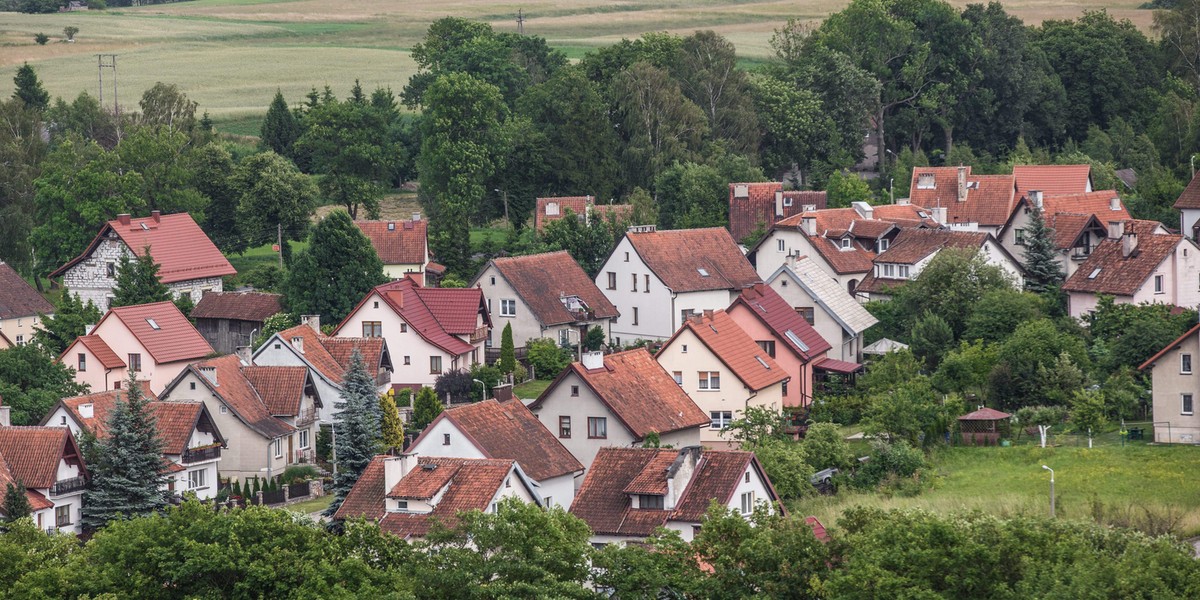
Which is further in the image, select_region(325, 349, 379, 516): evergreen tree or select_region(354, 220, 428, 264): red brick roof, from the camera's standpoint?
select_region(354, 220, 428, 264): red brick roof

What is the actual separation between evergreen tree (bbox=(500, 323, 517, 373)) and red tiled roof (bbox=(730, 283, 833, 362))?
31.4 ft

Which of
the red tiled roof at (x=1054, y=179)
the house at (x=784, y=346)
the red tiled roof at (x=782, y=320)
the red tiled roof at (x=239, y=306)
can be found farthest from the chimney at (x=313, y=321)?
the red tiled roof at (x=1054, y=179)

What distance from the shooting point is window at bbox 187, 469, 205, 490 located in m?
69.2

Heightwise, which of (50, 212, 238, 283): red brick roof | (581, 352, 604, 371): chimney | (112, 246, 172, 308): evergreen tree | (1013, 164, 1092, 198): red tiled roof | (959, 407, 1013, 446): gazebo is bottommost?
(959, 407, 1013, 446): gazebo

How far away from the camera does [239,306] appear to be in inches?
3669

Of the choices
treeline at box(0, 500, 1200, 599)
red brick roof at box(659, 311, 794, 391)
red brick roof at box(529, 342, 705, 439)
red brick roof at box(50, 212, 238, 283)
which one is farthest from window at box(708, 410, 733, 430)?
red brick roof at box(50, 212, 238, 283)

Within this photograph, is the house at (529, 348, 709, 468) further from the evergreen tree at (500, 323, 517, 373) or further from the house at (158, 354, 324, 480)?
the evergreen tree at (500, 323, 517, 373)

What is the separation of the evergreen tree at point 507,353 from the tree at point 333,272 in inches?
299

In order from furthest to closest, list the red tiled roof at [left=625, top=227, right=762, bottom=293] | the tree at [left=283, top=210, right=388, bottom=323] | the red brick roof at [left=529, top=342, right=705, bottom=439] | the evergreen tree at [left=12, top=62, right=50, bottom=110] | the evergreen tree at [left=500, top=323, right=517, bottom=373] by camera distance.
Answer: the evergreen tree at [left=12, top=62, right=50, bottom=110] → the red tiled roof at [left=625, top=227, right=762, bottom=293] → the tree at [left=283, top=210, right=388, bottom=323] → the evergreen tree at [left=500, top=323, right=517, bottom=373] → the red brick roof at [left=529, top=342, right=705, bottom=439]

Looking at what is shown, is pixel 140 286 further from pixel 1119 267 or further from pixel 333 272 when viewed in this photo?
pixel 1119 267

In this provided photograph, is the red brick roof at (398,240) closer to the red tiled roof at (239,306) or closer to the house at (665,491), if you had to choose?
the red tiled roof at (239,306)

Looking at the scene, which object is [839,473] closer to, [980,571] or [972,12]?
[980,571]

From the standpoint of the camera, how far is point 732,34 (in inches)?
7052

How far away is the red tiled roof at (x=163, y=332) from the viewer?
82.9 m
